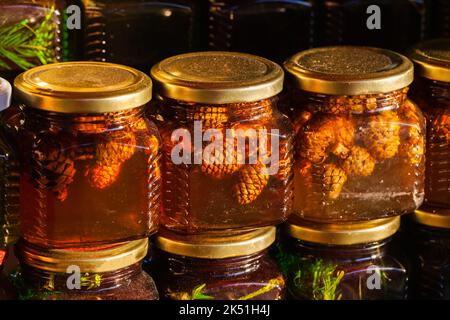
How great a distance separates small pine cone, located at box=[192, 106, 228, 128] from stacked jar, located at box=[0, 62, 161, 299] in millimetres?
72

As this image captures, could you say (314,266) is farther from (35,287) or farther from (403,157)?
(35,287)

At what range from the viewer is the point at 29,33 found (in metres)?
1.61

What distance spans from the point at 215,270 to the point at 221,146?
21 centimetres

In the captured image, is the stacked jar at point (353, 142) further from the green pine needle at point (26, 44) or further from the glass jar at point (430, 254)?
the green pine needle at point (26, 44)

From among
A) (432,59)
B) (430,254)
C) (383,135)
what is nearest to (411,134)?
(383,135)

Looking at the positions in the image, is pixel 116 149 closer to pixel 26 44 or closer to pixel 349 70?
pixel 26 44

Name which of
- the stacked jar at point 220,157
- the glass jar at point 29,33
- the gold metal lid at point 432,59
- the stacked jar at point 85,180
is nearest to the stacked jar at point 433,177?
the gold metal lid at point 432,59

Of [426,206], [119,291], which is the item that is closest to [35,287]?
[119,291]

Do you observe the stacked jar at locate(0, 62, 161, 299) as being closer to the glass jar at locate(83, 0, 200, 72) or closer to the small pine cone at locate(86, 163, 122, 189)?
the small pine cone at locate(86, 163, 122, 189)

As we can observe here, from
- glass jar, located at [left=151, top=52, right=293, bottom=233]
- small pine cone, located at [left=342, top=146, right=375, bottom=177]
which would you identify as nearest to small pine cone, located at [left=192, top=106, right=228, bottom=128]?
glass jar, located at [left=151, top=52, right=293, bottom=233]

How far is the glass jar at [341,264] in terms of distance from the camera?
1650 millimetres

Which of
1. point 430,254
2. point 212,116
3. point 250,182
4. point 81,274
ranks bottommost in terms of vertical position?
point 430,254

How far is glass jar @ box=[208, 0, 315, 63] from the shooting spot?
1765 mm

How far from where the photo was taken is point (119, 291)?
153 centimetres
